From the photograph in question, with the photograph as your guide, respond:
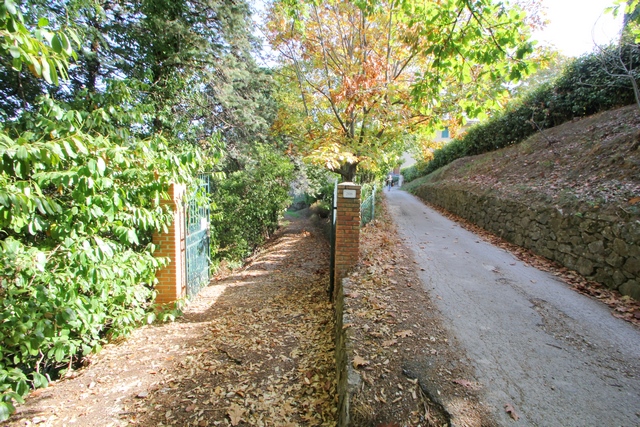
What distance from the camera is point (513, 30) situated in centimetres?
361

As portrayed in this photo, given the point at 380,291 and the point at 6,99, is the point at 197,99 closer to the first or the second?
the point at 6,99

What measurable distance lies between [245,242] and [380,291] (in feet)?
18.8

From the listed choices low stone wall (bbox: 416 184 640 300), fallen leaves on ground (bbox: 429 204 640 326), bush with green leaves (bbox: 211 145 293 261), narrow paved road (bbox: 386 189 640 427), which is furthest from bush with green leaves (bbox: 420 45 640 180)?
bush with green leaves (bbox: 211 145 293 261)

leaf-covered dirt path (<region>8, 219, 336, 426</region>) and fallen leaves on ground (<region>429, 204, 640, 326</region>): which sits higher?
fallen leaves on ground (<region>429, 204, 640, 326</region>)

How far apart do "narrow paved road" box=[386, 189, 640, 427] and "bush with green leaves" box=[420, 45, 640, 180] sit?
5.32 metres

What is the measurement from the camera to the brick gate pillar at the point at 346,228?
15.6 ft

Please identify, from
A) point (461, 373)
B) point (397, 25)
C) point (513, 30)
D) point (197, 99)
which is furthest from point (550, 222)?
point (197, 99)

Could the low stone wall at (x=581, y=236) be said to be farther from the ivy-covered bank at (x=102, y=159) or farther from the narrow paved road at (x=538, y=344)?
the ivy-covered bank at (x=102, y=159)

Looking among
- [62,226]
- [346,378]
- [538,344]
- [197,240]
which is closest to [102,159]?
[62,226]

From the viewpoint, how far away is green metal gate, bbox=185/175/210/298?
5.16 meters

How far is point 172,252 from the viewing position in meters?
4.68

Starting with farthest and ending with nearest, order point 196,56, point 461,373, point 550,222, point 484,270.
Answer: point 196,56
point 550,222
point 484,270
point 461,373

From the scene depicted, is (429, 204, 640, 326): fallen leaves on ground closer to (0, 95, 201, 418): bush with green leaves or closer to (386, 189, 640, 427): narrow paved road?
(386, 189, 640, 427): narrow paved road

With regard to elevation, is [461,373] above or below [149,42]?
below
